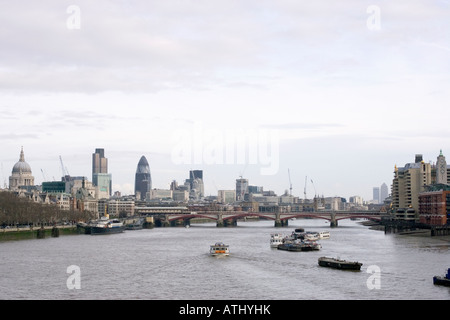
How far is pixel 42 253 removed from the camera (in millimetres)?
91188

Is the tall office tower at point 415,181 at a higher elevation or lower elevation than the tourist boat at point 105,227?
higher

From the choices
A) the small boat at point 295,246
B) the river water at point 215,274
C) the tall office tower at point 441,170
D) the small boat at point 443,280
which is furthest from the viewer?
the tall office tower at point 441,170

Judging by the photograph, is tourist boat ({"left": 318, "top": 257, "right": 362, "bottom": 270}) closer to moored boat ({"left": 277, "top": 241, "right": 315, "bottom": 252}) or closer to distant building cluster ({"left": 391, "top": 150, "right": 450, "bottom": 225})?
moored boat ({"left": 277, "top": 241, "right": 315, "bottom": 252})

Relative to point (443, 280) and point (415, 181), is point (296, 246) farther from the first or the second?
point (415, 181)

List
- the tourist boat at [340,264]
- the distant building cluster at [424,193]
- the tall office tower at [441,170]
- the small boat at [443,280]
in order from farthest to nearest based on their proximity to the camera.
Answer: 1. the tall office tower at [441,170]
2. the distant building cluster at [424,193]
3. the tourist boat at [340,264]
4. the small boat at [443,280]

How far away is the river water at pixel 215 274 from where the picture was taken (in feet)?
183

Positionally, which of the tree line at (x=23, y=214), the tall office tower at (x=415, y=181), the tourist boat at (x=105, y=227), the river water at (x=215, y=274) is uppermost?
the tall office tower at (x=415, y=181)

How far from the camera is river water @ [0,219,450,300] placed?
5566cm

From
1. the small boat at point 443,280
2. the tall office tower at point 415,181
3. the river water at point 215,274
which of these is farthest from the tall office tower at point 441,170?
the small boat at point 443,280

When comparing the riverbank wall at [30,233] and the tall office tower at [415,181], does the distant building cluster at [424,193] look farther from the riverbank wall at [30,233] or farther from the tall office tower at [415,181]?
the riverbank wall at [30,233]
